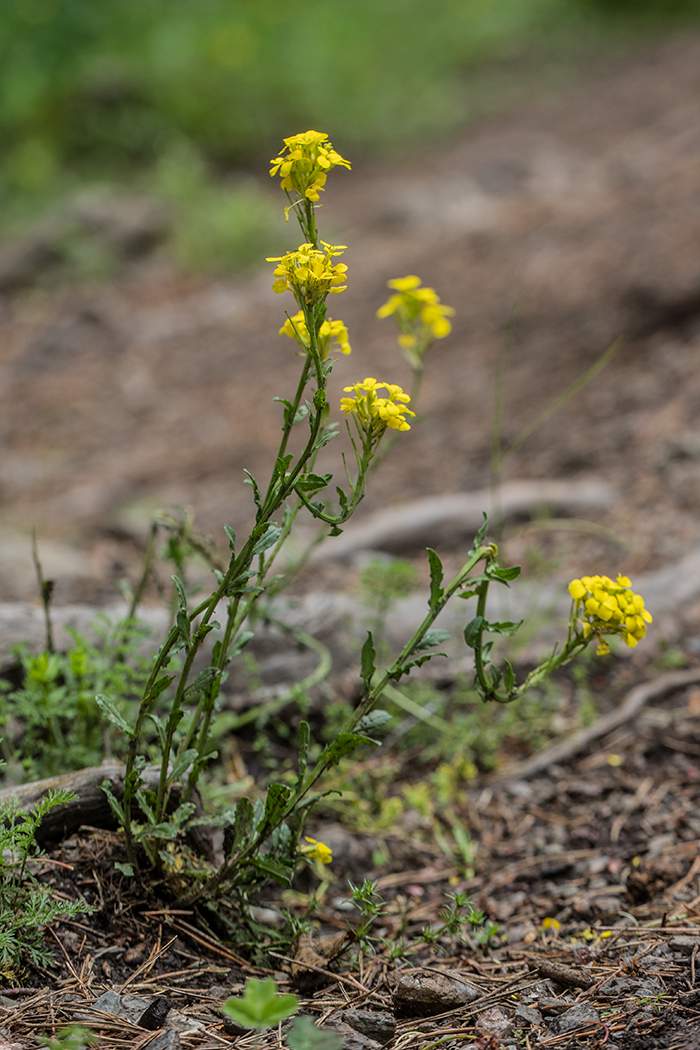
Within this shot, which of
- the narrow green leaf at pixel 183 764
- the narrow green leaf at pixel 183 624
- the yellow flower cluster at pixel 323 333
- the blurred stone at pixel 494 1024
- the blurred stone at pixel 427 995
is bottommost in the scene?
the blurred stone at pixel 494 1024

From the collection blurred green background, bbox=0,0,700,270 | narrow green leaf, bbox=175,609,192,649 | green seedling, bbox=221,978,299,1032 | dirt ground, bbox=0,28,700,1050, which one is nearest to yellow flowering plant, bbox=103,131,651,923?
narrow green leaf, bbox=175,609,192,649

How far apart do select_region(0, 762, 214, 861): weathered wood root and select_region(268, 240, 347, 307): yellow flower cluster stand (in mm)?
955

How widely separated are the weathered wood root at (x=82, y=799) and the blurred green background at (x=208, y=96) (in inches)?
221

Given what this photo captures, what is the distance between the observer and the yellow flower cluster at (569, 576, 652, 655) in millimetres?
1257

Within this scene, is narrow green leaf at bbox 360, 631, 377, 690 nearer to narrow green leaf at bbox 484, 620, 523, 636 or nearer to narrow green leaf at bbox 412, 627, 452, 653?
narrow green leaf at bbox 412, 627, 452, 653

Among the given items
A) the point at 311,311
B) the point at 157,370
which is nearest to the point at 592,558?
the point at 311,311

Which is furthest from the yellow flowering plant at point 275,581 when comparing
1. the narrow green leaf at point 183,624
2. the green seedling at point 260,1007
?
the green seedling at point 260,1007

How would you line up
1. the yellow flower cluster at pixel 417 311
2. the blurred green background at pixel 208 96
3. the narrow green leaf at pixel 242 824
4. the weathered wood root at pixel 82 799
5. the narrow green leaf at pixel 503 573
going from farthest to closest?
the blurred green background at pixel 208 96, the yellow flower cluster at pixel 417 311, the weathered wood root at pixel 82 799, the narrow green leaf at pixel 242 824, the narrow green leaf at pixel 503 573

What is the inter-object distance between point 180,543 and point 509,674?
100cm

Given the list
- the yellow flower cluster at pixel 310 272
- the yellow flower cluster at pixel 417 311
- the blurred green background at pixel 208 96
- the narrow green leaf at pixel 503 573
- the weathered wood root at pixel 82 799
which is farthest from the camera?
the blurred green background at pixel 208 96

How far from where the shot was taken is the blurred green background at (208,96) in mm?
7285

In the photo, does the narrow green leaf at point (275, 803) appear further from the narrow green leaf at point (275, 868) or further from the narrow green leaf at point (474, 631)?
the narrow green leaf at point (474, 631)

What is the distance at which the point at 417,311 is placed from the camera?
5.93 ft

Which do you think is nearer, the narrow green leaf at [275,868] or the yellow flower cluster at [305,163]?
the yellow flower cluster at [305,163]
